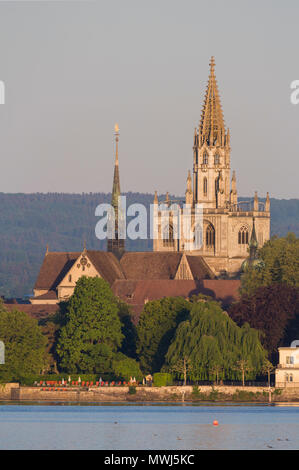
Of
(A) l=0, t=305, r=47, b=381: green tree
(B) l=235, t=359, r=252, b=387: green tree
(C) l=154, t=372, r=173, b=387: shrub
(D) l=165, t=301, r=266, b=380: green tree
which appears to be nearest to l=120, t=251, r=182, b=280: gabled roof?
(A) l=0, t=305, r=47, b=381: green tree

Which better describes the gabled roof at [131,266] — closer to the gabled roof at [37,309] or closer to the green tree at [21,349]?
the gabled roof at [37,309]

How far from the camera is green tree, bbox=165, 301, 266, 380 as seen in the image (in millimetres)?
122938

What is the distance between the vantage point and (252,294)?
5645 inches

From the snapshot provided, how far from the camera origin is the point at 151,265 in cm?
19162

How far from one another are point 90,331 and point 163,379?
995 centimetres

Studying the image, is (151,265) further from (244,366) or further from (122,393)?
(244,366)

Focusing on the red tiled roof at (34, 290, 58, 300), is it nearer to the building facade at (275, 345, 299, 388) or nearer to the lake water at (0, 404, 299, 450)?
the building facade at (275, 345, 299, 388)

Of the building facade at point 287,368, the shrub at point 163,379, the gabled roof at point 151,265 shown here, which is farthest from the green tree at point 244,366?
the gabled roof at point 151,265

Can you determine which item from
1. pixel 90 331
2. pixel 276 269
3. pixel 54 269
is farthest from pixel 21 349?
pixel 54 269

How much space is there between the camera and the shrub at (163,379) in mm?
122438

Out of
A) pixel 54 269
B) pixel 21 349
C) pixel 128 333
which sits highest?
pixel 54 269

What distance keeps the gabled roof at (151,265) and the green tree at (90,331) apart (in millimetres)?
54087
